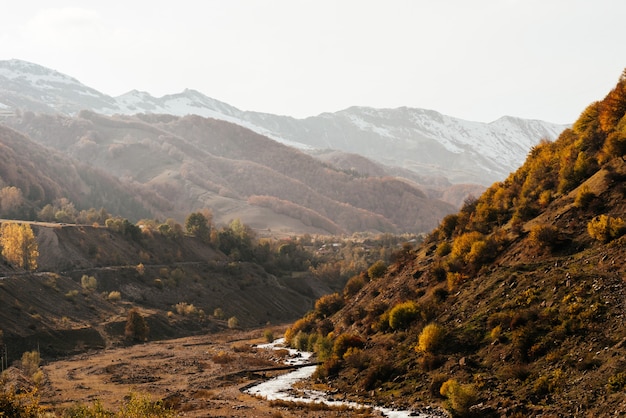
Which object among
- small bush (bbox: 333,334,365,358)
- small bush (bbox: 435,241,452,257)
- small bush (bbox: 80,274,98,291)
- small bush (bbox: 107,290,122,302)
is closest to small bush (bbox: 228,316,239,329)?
small bush (bbox: 107,290,122,302)

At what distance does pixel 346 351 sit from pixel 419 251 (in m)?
18.7

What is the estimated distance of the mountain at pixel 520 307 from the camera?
30859mm

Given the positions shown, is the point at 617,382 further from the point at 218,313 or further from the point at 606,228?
the point at 218,313

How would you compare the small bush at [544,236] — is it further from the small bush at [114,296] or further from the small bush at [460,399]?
the small bush at [114,296]

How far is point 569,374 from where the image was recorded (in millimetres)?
30297

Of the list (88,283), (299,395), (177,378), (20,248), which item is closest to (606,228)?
(299,395)

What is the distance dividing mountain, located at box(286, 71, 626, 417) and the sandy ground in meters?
6.70

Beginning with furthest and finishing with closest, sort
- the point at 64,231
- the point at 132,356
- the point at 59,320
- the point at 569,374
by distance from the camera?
the point at 64,231 → the point at 59,320 → the point at 132,356 → the point at 569,374

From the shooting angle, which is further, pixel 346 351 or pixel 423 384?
pixel 346 351

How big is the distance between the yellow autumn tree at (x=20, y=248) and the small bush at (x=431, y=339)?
80243mm

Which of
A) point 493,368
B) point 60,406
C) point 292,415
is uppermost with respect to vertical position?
point 493,368

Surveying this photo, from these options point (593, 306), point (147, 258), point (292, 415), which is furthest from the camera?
point (147, 258)

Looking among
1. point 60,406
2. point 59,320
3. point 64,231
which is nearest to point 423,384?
point 60,406

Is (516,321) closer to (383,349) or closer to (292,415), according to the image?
(383,349)
